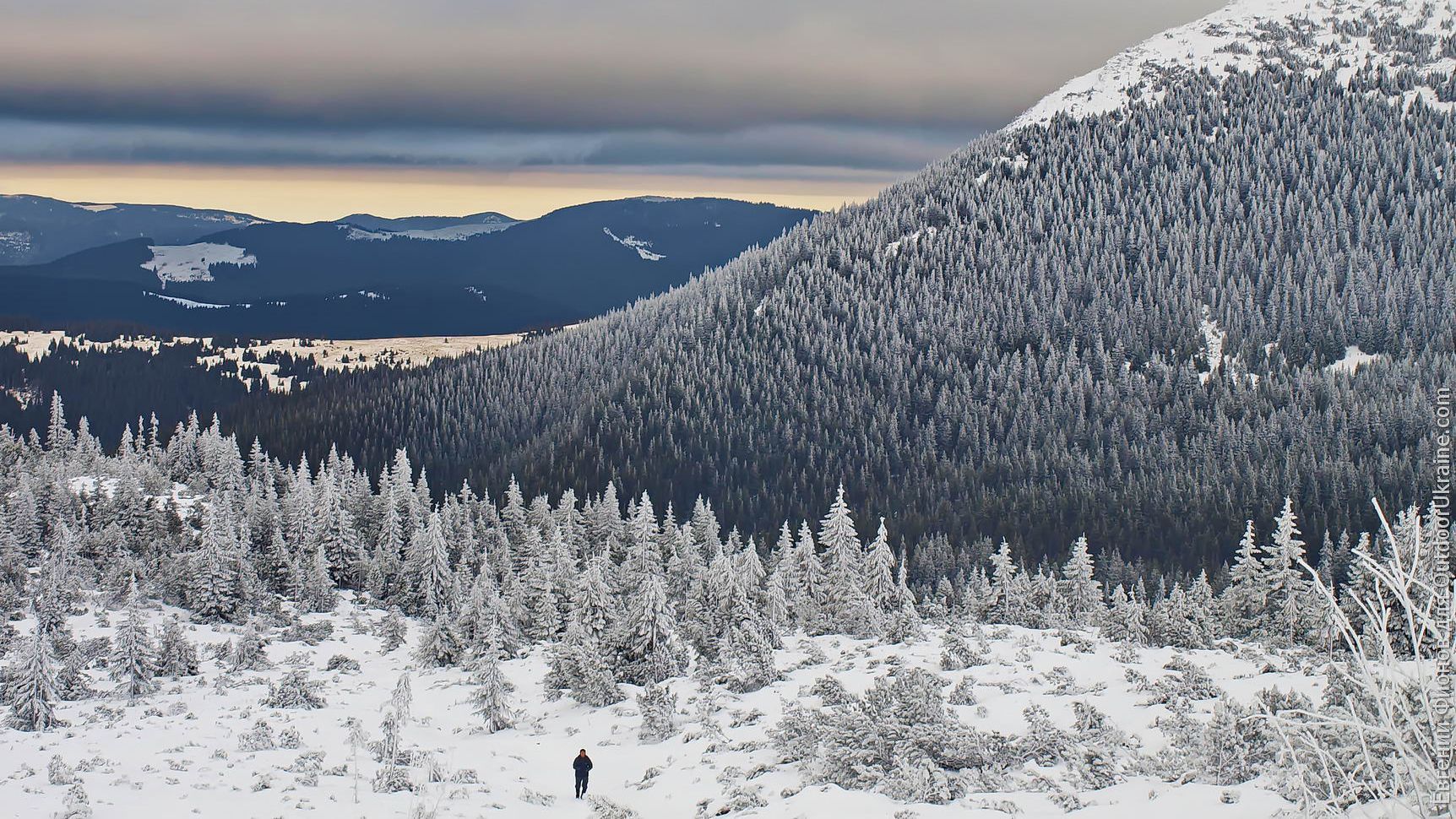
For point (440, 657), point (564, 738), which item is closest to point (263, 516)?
point (440, 657)

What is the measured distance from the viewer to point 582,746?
41.4 metres

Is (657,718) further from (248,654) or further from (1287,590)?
(1287,590)

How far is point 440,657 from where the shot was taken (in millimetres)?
62656

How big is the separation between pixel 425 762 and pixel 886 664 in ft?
59.3

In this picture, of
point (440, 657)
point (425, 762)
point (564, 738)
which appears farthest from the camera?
point (440, 657)

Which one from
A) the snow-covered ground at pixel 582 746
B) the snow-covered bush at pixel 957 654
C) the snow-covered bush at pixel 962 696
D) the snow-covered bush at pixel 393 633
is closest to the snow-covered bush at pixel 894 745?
the snow-covered ground at pixel 582 746

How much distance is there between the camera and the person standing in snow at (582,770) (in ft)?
112

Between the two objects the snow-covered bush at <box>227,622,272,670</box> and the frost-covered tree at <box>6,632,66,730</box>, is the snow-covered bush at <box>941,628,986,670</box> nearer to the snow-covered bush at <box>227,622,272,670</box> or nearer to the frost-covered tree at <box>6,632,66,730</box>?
the frost-covered tree at <box>6,632,66,730</box>

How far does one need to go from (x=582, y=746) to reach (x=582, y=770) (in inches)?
287

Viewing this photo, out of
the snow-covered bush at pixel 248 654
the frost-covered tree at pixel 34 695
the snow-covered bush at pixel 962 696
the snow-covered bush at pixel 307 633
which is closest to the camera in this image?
the snow-covered bush at pixel 962 696

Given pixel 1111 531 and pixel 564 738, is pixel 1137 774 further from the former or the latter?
pixel 1111 531

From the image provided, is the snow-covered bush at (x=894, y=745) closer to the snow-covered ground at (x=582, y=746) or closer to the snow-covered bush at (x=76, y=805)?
the snow-covered ground at (x=582, y=746)

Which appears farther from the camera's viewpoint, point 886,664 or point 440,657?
point 440,657

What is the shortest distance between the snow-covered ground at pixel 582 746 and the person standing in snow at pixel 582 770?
40 cm
